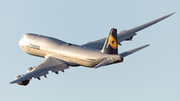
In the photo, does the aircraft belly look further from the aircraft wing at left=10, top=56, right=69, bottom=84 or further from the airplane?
the aircraft wing at left=10, top=56, right=69, bottom=84

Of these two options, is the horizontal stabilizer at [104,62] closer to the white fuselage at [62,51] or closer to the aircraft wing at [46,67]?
the white fuselage at [62,51]

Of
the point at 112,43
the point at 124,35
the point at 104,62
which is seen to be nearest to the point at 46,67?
the point at 104,62

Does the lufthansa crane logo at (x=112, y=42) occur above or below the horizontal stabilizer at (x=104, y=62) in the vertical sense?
above

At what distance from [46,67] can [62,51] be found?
16.5 feet

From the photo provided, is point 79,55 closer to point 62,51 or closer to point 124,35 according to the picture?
point 62,51

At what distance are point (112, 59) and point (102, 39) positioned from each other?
17.3 metres

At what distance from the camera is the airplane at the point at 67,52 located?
79125 mm

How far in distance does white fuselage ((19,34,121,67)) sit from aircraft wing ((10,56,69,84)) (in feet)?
3.49

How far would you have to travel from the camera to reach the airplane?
260 feet

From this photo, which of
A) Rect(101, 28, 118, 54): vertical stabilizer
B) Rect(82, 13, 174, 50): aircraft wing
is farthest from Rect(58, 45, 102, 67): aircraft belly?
Rect(82, 13, 174, 50): aircraft wing

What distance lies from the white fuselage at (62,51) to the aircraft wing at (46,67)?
41.9 inches

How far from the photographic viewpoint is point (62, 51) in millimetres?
86312

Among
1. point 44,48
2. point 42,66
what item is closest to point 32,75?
point 42,66

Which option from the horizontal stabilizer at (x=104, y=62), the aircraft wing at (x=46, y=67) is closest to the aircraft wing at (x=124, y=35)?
the aircraft wing at (x=46, y=67)
